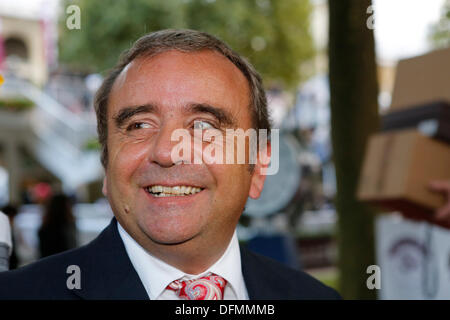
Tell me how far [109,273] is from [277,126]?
260 inches

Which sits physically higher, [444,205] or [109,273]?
[444,205]

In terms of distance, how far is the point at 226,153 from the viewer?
4.38 feet

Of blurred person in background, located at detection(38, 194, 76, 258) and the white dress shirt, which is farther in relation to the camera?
blurred person in background, located at detection(38, 194, 76, 258)

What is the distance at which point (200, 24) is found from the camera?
13305mm

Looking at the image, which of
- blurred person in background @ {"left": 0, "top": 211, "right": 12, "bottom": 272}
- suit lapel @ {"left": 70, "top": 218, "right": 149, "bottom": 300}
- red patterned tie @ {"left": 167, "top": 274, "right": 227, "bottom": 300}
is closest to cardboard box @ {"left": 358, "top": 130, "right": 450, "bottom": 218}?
red patterned tie @ {"left": 167, "top": 274, "right": 227, "bottom": 300}

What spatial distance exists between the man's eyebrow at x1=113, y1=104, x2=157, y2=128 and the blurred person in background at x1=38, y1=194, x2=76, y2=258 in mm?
3935

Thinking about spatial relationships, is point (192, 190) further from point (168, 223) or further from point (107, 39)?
point (107, 39)

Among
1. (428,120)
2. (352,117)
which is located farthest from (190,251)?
(352,117)

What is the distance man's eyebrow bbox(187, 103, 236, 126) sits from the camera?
1.26 m

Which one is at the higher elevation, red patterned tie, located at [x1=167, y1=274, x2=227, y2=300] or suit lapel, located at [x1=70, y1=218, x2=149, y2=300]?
suit lapel, located at [x1=70, y1=218, x2=149, y2=300]

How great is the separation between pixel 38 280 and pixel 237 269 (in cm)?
48

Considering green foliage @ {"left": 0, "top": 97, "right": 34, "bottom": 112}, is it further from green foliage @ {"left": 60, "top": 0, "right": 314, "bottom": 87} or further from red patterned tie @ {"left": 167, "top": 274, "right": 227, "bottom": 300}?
red patterned tie @ {"left": 167, "top": 274, "right": 227, "bottom": 300}

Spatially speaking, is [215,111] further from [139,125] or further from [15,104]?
[15,104]

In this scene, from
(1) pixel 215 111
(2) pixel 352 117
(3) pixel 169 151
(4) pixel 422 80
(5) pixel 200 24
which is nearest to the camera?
(3) pixel 169 151
